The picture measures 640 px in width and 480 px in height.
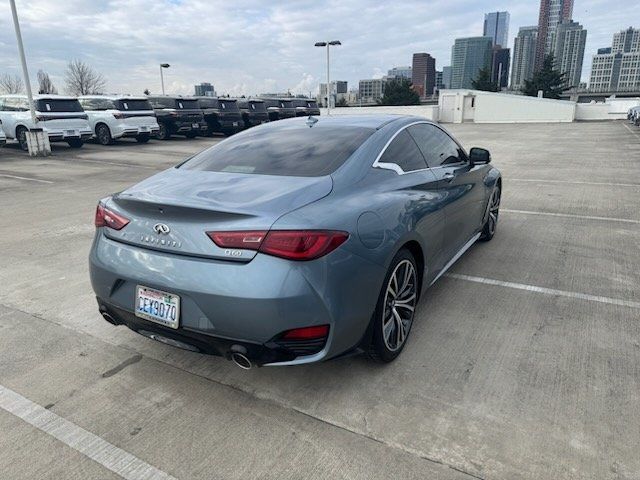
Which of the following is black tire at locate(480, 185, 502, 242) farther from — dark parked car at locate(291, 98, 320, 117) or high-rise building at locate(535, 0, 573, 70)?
high-rise building at locate(535, 0, 573, 70)

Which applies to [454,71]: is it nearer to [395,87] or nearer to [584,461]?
[395,87]

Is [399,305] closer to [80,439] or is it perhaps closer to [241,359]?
[241,359]

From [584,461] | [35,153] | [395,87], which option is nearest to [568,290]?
[584,461]

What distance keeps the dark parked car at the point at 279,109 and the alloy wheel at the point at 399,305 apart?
22324mm

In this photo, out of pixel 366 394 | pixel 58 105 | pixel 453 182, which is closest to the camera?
pixel 366 394

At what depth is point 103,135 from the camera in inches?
706

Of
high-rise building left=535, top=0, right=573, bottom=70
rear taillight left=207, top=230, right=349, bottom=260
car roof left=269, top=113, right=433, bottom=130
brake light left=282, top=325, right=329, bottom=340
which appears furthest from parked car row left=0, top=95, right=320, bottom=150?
high-rise building left=535, top=0, right=573, bottom=70

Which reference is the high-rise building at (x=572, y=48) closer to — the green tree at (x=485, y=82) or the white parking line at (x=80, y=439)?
the green tree at (x=485, y=82)

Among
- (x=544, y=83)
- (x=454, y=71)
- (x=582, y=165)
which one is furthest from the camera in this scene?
(x=454, y=71)

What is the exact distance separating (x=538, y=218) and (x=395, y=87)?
196 ft

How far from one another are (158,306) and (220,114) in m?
20.8

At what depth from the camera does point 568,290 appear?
162 inches

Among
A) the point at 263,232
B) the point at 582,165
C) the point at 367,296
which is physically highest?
A: the point at 263,232

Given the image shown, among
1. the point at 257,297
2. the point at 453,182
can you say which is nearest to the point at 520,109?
the point at 453,182
